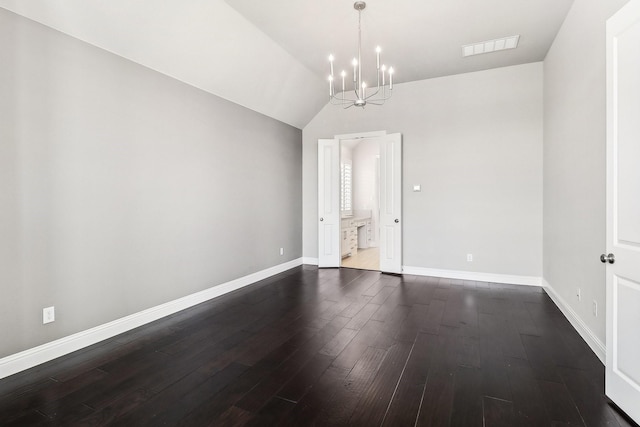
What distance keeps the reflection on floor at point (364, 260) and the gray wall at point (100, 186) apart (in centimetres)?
258

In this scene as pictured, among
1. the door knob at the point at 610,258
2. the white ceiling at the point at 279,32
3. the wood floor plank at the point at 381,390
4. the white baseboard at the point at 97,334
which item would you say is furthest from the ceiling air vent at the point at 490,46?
the white baseboard at the point at 97,334

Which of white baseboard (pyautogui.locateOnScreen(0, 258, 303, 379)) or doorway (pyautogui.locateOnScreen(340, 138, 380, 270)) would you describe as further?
doorway (pyautogui.locateOnScreen(340, 138, 380, 270))

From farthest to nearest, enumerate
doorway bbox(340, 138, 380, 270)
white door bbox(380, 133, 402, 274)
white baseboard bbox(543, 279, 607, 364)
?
1. doorway bbox(340, 138, 380, 270)
2. white door bbox(380, 133, 402, 274)
3. white baseboard bbox(543, 279, 607, 364)

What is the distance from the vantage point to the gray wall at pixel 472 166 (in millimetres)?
4648

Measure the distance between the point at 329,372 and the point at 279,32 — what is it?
3.75m

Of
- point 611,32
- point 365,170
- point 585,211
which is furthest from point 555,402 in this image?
point 365,170

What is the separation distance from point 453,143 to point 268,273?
375cm

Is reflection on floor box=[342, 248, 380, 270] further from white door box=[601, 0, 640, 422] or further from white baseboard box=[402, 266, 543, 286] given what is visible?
white door box=[601, 0, 640, 422]

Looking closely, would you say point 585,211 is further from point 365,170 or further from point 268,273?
point 365,170

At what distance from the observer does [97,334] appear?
2.86 m

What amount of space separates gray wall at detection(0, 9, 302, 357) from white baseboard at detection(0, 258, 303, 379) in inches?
2.3

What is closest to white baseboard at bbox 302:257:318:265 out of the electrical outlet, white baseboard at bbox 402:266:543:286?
white baseboard at bbox 402:266:543:286

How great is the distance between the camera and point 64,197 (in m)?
2.64

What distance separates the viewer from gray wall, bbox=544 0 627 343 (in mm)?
2530
